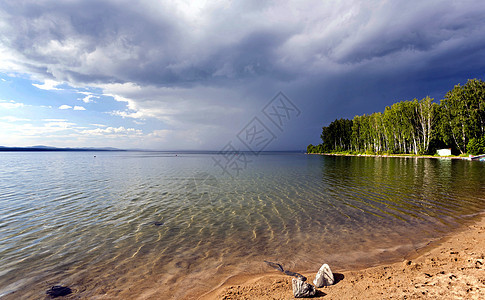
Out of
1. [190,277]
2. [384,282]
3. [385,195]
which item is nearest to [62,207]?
[190,277]

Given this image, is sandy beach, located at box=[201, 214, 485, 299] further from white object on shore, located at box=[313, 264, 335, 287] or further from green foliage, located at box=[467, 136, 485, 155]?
green foliage, located at box=[467, 136, 485, 155]

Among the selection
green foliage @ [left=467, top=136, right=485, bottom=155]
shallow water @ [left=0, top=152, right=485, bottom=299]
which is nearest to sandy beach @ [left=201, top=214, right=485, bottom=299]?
shallow water @ [left=0, top=152, right=485, bottom=299]

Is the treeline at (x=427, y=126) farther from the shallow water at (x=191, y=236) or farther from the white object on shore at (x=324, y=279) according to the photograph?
the white object on shore at (x=324, y=279)

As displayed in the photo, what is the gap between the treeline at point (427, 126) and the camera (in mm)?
69812

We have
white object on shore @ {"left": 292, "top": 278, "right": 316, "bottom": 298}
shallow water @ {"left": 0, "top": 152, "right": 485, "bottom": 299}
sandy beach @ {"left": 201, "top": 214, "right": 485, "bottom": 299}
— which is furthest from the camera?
shallow water @ {"left": 0, "top": 152, "right": 485, "bottom": 299}

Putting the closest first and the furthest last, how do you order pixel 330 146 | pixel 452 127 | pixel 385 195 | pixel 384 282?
pixel 384 282 < pixel 385 195 < pixel 452 127 < pixel 330 146

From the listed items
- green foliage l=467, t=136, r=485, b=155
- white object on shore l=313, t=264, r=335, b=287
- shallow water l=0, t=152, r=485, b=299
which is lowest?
shallow water l=0, t=152, r=485, b=299

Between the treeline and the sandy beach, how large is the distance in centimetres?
8865

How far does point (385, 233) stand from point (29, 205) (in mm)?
23945

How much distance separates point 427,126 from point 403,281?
109292 millimetres

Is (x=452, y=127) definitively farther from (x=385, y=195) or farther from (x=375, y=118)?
(x=385, y=195)

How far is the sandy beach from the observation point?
17.1 feet

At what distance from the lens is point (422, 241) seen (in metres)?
9.29

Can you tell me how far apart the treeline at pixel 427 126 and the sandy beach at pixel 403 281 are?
3490 inches
